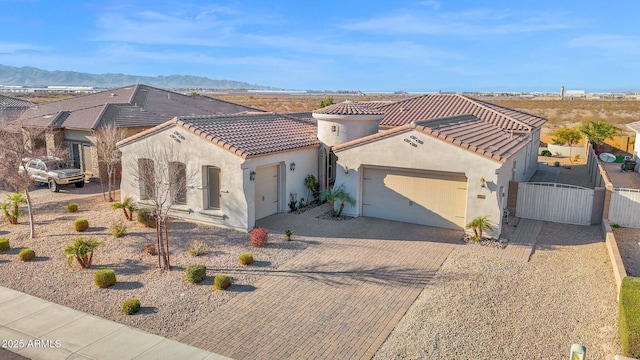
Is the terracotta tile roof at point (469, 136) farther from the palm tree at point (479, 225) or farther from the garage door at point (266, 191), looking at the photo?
the garage door at point (266, 191)

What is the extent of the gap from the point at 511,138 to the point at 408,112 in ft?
25.1

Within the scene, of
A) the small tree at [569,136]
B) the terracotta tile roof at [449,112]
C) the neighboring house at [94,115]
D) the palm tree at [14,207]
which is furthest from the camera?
the small tree at [569,136]

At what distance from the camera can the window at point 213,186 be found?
62.1 ft

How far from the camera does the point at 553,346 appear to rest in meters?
9.84

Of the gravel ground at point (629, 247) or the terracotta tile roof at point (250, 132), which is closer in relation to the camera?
the gravel ground at point (629, 247)

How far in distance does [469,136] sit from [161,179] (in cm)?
1233

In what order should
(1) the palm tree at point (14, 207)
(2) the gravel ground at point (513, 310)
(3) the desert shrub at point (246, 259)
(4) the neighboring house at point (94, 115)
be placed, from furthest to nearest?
(4) the neighboring house at point (94, 115) < (1) the palm tree at point (14, 207) < (3) the desert shrub at point (246, 259) < (2) the gravel ground at point (513, 310)

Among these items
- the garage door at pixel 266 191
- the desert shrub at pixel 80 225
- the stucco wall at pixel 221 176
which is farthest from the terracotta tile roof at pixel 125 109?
the garage door at pixel 266 191

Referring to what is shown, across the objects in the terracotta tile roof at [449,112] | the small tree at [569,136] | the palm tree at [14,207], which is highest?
the terracotta tile roof at [449,112]

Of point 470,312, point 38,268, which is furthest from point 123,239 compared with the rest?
point 470,312

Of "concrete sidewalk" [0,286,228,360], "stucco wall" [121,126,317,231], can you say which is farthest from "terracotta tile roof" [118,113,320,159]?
"concrete sidewalk" [0,286,228,360]

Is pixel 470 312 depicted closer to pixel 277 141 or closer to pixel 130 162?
pixel 277 141

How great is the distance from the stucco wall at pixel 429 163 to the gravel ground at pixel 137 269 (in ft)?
15.8

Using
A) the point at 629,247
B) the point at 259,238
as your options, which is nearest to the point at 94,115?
the point at 259,238
